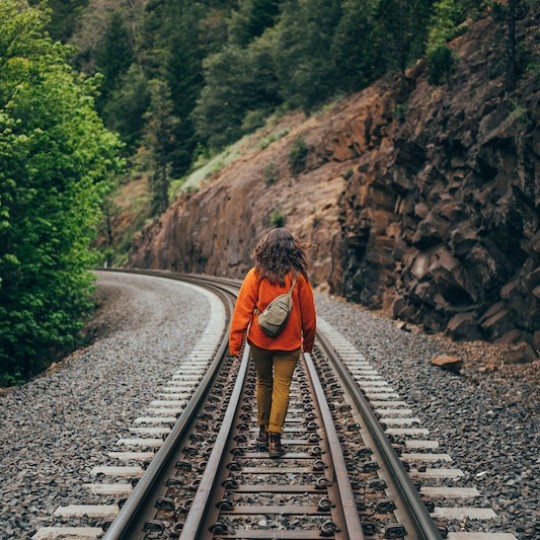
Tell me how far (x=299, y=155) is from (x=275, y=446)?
2810cm

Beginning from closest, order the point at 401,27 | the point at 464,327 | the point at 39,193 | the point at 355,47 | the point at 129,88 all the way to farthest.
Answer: the point at 464,327, the point at 39,193, the point at 401,27, the point at 355,47, the point at 129,88

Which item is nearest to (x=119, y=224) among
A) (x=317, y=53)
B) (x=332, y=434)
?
(x=317, y=53)

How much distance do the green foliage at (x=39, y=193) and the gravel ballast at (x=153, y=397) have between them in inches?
95.0

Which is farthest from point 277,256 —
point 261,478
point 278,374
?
point 261,478

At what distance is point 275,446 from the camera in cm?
545

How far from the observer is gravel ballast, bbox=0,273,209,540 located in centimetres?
477

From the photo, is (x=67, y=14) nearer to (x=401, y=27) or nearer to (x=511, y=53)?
(x=401, y=27)

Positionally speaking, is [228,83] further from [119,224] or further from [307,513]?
[307,513]

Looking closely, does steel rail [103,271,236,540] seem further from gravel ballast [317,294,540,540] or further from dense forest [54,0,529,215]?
dense forest [54,0,529,215]

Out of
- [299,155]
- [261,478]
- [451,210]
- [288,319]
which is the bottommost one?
[261,478]

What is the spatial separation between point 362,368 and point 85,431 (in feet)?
15.1

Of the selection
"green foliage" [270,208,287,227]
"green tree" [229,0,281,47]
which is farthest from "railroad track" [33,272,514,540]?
"green tree" [229,0,281,47]

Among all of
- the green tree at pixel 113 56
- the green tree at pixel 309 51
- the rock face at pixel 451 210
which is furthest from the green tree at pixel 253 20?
the rock face at pixel 451 210

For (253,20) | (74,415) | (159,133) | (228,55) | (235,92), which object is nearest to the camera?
A: (74,415)
